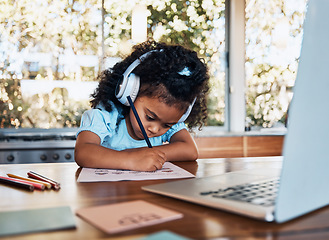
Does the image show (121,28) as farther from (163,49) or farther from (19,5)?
(163,49)

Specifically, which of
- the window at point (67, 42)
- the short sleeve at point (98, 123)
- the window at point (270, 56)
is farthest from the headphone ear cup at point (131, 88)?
the window at point (270, 56)

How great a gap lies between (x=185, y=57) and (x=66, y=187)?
0.77 meters

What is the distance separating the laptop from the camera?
38 centimetres

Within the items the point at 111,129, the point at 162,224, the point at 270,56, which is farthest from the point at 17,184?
the point at 270,56

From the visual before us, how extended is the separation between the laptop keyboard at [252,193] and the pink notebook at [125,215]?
10 centimetres

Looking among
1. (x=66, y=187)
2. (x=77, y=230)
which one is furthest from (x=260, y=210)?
(x=66, y=187)

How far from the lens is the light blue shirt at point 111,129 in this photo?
117cm

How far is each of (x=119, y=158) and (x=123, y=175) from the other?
0.12 meters

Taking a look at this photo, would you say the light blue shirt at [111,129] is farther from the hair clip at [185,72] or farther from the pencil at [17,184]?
the pencil at [17,184]

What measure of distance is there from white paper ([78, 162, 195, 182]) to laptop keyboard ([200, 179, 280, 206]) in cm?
24

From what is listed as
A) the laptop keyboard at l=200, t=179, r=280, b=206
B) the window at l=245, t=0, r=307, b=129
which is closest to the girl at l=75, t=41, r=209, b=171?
the laptop keyboard at l=200, t=179, r=280, b=206

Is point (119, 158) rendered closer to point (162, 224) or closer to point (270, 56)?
point (162, 224)

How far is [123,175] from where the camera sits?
799 millimetres

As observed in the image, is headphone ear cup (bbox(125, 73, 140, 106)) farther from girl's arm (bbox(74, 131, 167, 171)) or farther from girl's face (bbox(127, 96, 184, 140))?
girl's arm (bbox(74, 131, 167, 171))
